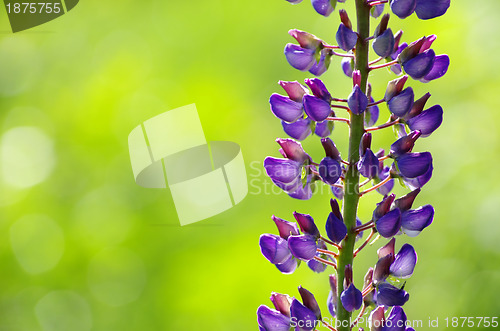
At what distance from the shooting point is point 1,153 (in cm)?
285

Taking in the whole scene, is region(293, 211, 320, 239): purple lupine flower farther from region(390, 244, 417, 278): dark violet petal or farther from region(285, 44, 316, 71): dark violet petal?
region(285, 44, 316, 71): dark violet petal

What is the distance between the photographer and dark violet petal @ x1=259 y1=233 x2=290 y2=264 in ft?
3.24

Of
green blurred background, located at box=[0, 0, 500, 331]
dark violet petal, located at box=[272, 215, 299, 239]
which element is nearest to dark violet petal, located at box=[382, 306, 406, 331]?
dark violet petal, located at box=[272, 215, 299, 239]

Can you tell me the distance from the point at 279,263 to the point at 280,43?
2.21 m

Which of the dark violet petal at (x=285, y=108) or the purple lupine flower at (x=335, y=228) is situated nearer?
the purple lupine flower at (x=335, y=228)

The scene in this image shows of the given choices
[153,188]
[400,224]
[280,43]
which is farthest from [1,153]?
[400,224]

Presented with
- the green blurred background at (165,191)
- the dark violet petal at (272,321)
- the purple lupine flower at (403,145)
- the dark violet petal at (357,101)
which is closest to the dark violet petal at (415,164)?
the purple lupine flower at (403,145)

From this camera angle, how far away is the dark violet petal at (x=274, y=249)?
3.24ft

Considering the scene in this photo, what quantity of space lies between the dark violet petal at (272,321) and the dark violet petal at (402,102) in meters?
0.40

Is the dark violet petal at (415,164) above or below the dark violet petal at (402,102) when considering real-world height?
below

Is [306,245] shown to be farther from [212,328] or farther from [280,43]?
[280,43]

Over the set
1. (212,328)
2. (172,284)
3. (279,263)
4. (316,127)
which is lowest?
(212,328)

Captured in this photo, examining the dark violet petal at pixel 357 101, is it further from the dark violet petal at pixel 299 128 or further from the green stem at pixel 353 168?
the dark violet petal at pixel 299 128

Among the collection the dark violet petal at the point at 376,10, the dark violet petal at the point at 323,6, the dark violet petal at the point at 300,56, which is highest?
the dark violet petal at the point at 323,6
